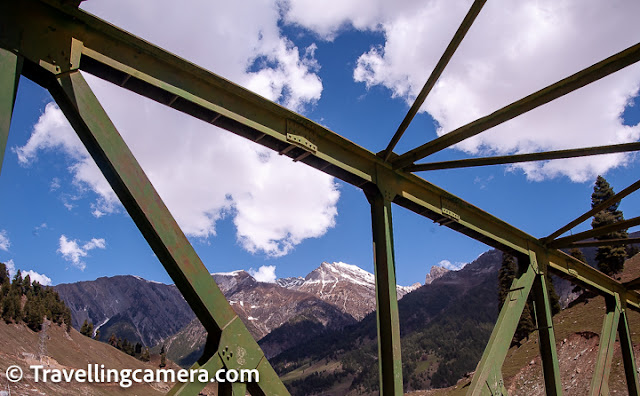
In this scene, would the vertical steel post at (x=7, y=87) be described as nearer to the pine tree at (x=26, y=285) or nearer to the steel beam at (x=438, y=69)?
the steel beam at (x=438, y=69)

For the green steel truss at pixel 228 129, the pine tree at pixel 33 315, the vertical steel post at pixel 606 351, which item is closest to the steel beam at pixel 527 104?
the green steel truss at pixel 228 129

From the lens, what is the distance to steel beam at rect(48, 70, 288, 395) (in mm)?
4075

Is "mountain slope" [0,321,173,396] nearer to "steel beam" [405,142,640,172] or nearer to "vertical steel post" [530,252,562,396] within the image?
"vertical steel post" [530,252,562,396]

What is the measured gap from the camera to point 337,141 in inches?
249

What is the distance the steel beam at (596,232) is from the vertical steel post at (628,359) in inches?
144

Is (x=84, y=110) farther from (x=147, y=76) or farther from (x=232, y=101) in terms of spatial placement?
(x=232, y=101)

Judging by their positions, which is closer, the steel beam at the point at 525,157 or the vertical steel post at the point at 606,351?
the steel beam at the point at 525,157

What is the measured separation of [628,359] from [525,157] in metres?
7.84

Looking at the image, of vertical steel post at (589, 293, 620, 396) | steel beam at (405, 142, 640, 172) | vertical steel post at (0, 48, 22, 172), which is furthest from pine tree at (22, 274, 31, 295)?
vertical steel post at (0, 48, 22, 172)

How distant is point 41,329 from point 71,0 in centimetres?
8717

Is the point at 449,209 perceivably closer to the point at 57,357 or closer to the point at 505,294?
the point at 505,294

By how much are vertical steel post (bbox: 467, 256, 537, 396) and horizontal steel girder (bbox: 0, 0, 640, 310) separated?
117cm

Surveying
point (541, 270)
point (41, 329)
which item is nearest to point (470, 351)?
point (41, 329)

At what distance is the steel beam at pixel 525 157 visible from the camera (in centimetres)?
614
